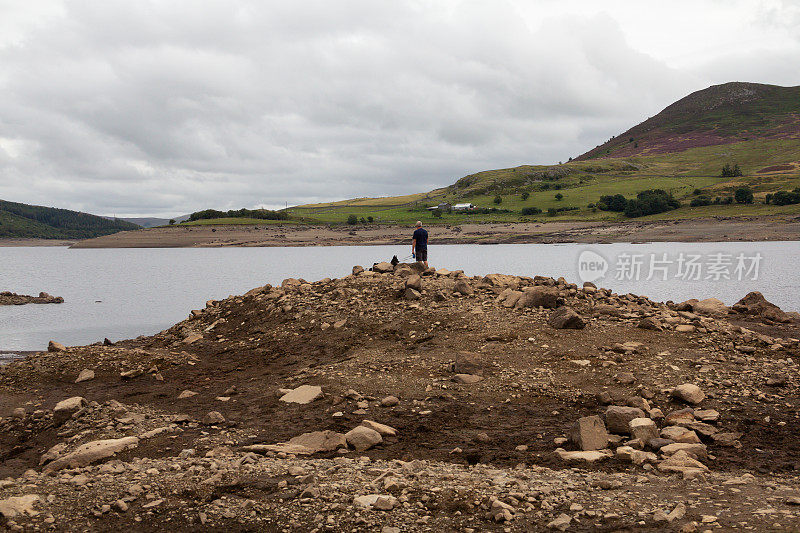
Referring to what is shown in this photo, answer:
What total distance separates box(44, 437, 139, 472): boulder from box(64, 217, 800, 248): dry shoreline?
90.5m

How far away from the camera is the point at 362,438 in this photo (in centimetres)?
933

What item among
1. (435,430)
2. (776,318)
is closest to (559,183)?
(776,318)

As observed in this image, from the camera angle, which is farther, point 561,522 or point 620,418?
point 620,418

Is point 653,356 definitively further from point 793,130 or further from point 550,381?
point 793,130

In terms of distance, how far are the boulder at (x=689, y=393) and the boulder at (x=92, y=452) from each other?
32.0 ft

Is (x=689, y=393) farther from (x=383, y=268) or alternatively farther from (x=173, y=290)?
(x=173, y=290)

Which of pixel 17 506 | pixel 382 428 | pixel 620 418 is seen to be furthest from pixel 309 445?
pixel 620 418

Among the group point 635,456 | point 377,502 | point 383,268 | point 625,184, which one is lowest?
point 635,456

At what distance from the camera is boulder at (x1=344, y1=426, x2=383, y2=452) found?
926 cm

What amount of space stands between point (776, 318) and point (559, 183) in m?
145

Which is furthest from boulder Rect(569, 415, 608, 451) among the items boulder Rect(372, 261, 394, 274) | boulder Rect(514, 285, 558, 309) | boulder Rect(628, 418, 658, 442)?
boulder Rect(372, 261, 394, 274)

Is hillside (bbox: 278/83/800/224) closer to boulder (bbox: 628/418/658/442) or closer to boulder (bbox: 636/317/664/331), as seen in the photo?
boulder (bbox: 636/317/664/331)

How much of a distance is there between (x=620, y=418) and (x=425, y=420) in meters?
3.31

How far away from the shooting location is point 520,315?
16.4 meters
